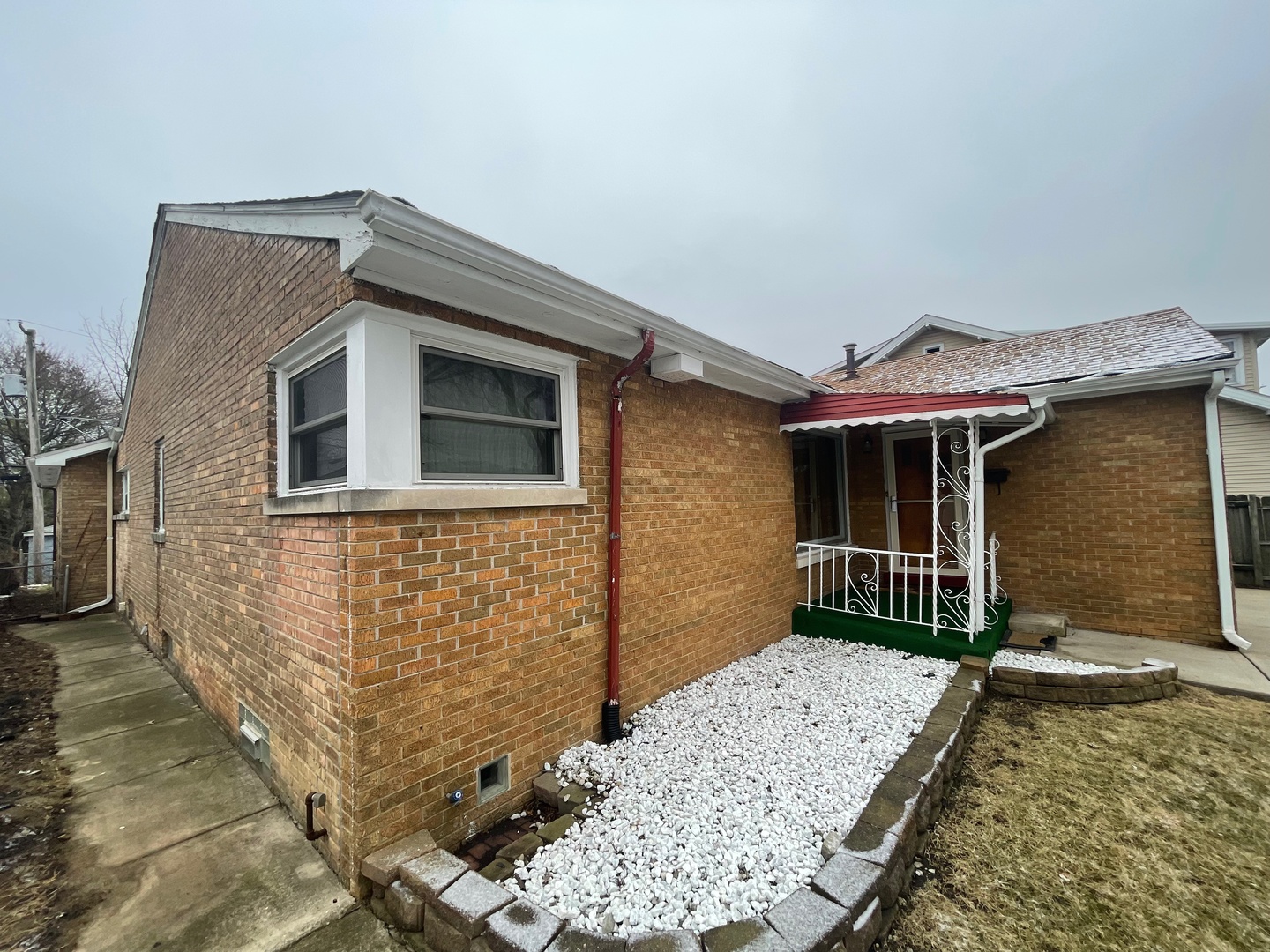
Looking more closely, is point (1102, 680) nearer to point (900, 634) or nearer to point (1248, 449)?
point (900, 634)

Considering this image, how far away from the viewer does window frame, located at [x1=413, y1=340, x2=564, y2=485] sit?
2701 mm

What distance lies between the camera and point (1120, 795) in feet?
9.93

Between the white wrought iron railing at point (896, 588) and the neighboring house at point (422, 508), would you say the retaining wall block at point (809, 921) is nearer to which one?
the neighboring house at point (422, 508)

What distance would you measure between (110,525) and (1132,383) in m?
16.3

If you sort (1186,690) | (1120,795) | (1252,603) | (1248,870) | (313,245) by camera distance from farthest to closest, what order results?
1. (1252,603)
2. (1186,690)
3. (1120,795)
4. (313,245)
5. (1248,870)

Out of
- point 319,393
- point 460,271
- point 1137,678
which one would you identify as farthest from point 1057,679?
point 319,393

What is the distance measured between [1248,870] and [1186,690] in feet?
8.82

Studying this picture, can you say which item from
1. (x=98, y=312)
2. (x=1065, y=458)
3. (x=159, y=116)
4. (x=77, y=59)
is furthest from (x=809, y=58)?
(x=98, y=312)

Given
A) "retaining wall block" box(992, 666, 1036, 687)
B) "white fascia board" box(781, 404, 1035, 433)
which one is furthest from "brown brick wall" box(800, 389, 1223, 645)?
"retaining wall block" box(992, 666, 1036, 687)

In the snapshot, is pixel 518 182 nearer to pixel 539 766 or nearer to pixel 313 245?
pixel 313 245

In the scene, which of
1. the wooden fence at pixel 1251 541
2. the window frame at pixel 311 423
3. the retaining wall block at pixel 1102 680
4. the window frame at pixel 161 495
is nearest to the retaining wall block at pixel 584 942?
the window frame at pixel 311 423

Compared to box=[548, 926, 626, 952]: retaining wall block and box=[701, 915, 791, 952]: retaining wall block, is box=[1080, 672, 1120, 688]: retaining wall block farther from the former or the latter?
box=[548, 926, 626, 952]: retaining wall block

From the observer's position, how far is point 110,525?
31.7 feet

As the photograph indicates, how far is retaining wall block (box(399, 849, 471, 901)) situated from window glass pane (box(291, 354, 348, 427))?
2.25 m
